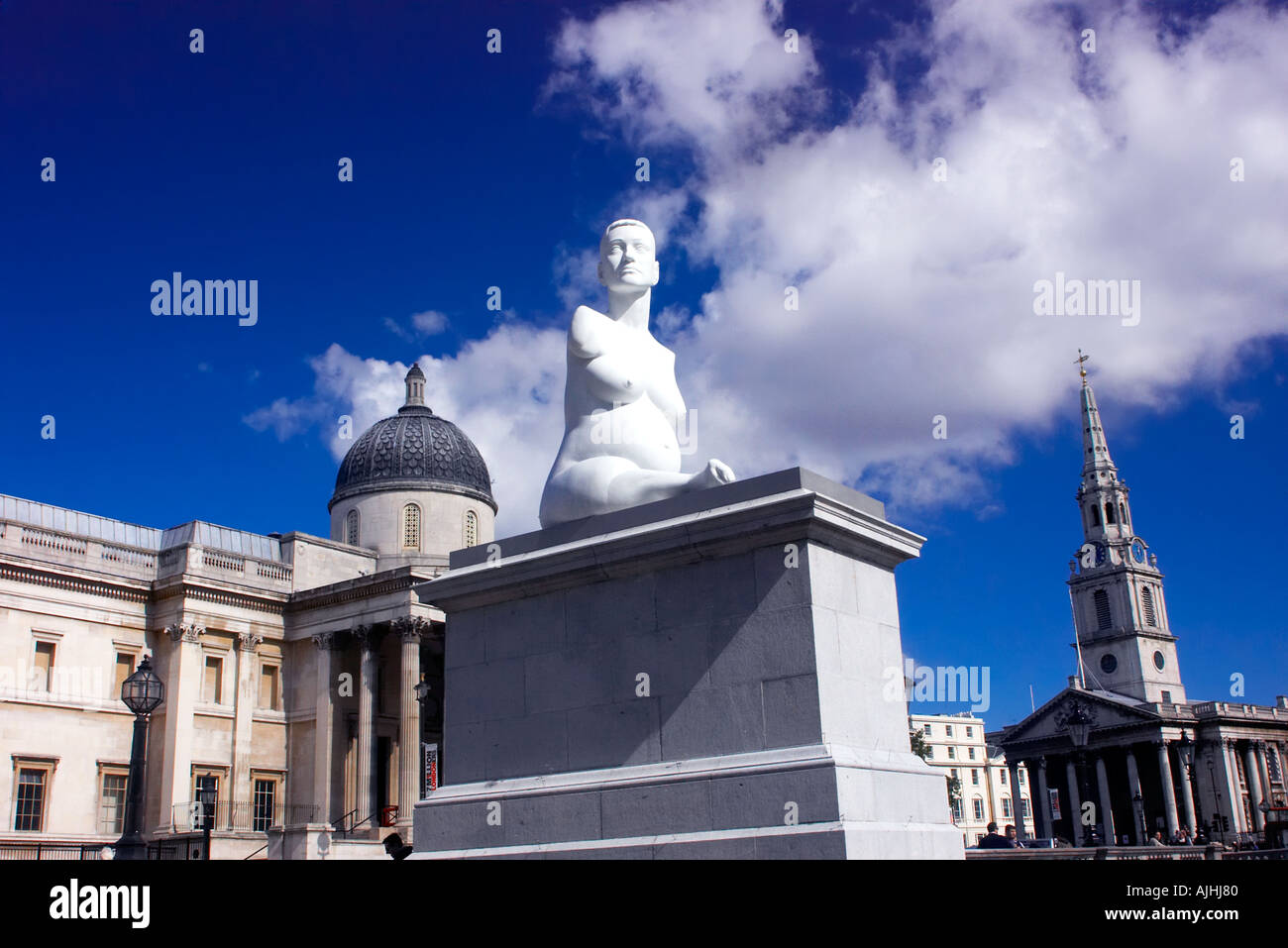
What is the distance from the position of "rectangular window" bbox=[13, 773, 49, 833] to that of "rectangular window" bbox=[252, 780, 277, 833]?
27.9 ft

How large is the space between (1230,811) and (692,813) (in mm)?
105326

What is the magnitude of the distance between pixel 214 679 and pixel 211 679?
13 centimetres

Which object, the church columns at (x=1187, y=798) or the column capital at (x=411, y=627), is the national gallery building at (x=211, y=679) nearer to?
the column capital at (x=411, y=627)

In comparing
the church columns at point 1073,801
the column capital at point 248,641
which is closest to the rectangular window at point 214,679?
the column capital at point 248,641

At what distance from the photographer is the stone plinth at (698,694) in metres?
8.30

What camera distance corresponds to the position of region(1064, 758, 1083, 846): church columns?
312ft

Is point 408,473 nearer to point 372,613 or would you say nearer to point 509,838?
point 372,613

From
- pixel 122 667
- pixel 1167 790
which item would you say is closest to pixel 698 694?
pixel 122 667

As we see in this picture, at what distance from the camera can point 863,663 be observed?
9062mm

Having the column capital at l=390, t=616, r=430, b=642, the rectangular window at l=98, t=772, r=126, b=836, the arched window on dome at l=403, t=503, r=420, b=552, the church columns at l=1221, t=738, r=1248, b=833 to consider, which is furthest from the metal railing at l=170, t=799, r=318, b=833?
the church columns at l=1221, t=738, r=1248, b=833
